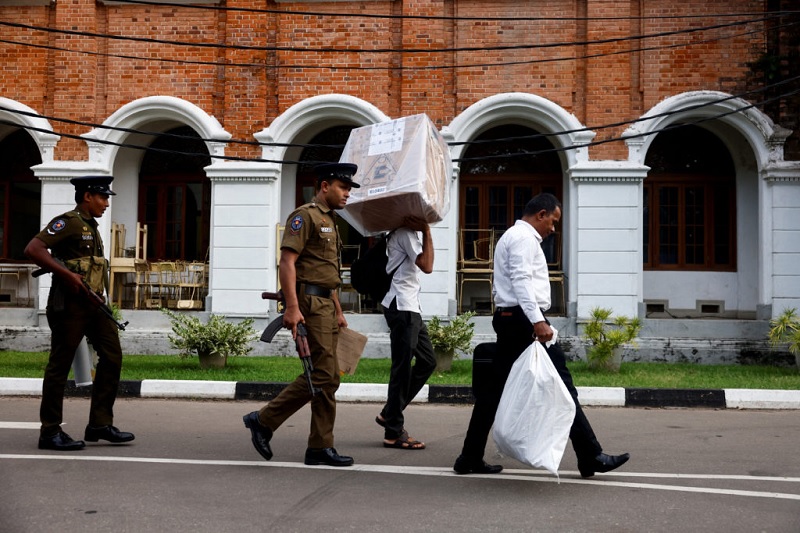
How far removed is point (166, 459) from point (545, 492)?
8.20 ft

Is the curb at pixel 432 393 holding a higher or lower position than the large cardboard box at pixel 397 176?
lower

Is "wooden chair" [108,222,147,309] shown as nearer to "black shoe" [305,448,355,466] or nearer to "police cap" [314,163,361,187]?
"police cap" [314,163,361,187]

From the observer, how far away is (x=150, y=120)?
46.4 feet

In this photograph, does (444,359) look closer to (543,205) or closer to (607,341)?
(607,341)

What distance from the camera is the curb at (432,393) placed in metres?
8.86

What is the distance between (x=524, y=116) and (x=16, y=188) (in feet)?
30.8

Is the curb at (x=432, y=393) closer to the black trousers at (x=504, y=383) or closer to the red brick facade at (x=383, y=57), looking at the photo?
the black trousers at (x=504, y=383)

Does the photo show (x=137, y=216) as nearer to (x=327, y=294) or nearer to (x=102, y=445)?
(x=102, y=445)

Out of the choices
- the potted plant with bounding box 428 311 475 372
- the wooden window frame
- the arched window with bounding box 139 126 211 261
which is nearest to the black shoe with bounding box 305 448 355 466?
the potted plant with bounding box 428 311 475 372

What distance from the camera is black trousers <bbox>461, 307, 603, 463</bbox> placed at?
4.88 meters

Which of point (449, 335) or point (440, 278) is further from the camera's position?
point (440, 278)

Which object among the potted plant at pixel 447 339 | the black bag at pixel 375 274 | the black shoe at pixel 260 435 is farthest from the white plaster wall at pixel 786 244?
the black shoe at pixel 260 435

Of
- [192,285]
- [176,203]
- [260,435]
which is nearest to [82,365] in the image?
[260,435]

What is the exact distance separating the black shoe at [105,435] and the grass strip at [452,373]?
3415mm
